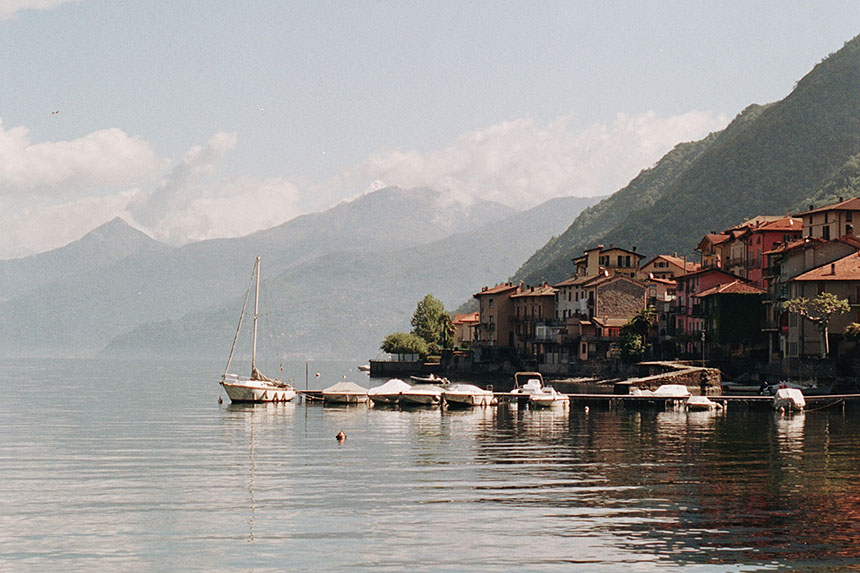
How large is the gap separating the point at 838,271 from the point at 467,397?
133 feet

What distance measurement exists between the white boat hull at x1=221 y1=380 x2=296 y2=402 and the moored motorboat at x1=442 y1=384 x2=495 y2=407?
57.2 ft

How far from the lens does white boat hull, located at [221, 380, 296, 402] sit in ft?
402

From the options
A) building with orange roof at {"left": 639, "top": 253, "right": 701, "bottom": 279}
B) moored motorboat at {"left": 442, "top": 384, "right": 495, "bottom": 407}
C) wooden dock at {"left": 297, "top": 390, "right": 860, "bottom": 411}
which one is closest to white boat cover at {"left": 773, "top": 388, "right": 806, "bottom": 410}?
wooden dock at {"left": 297, "top": 390, "right": 860, "bottom": 411}

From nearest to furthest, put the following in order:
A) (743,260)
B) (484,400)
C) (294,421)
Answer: (294,421)
(484,400)
(743,260)

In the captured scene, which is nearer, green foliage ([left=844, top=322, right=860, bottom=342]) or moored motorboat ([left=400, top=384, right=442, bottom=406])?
green foliage ([left=844, top=322, right=860, bottom=342])

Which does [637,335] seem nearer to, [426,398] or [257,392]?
[426,398]

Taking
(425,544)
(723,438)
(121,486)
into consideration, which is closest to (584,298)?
(723,438)

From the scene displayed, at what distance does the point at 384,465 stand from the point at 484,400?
5661 centimetres

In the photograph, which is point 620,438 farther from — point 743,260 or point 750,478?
point 743,260

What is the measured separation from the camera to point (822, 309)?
378 feet

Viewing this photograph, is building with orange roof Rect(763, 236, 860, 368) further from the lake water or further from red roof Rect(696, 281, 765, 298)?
the lake water

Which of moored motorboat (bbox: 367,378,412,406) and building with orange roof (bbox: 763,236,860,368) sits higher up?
building with orange roof (bbox: 763,236,860,368)

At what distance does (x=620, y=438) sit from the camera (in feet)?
257

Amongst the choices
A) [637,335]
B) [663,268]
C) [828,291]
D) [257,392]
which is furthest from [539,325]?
[257,392]
